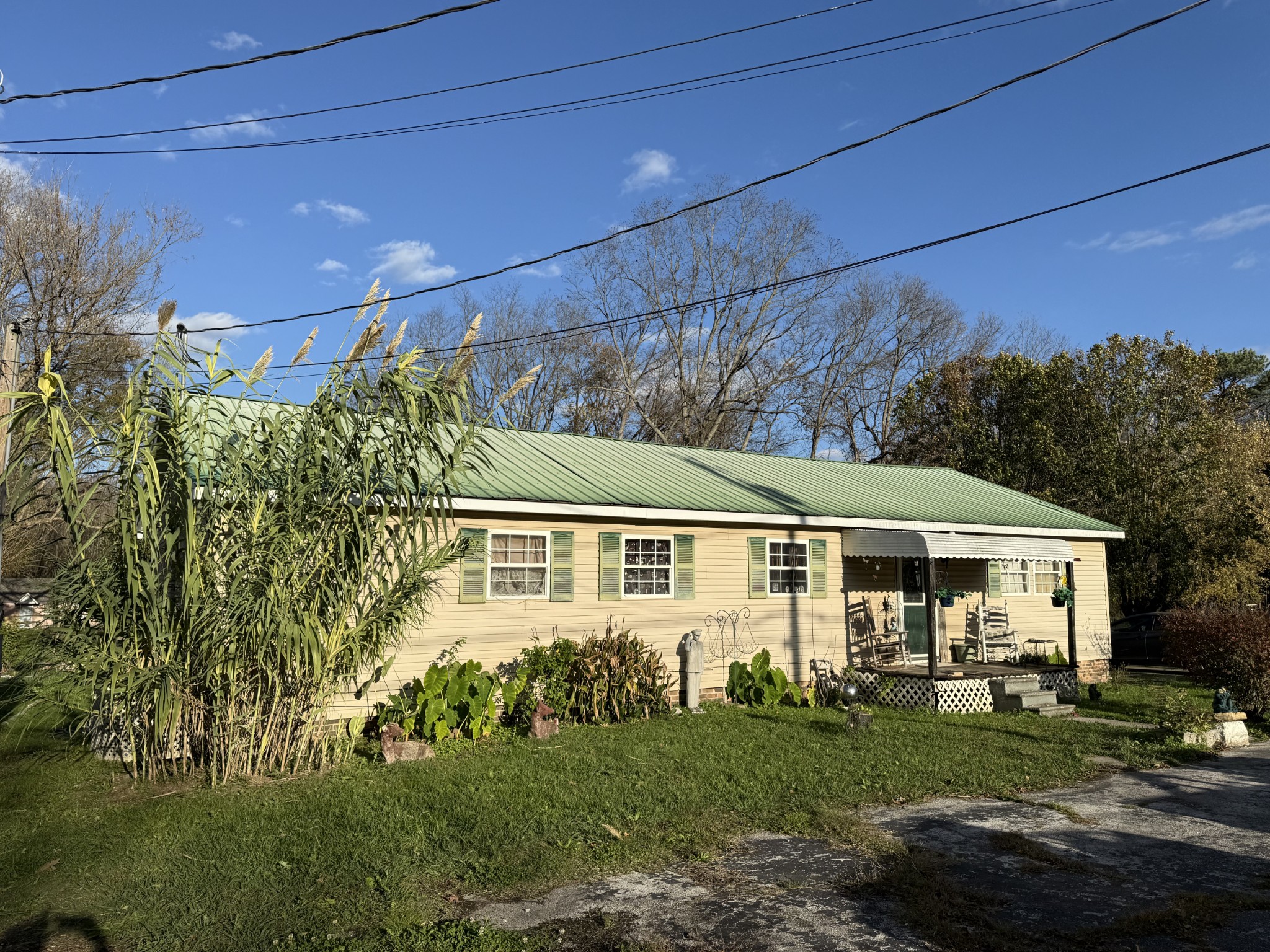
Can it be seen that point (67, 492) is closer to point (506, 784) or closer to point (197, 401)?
point (197, 401)

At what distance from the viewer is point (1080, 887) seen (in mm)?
5848

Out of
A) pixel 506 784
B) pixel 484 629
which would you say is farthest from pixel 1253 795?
pixel 484 629

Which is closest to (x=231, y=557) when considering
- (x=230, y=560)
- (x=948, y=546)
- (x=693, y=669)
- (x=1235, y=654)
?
(x=230, y=560)

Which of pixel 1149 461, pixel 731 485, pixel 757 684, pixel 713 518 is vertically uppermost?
pixel 1149 461

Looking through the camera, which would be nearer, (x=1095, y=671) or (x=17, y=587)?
(x=1095, y=671)

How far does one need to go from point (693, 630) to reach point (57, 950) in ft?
32.3

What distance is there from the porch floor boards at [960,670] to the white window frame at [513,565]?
19.0 feet

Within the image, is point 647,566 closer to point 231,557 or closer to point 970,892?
point 231,557

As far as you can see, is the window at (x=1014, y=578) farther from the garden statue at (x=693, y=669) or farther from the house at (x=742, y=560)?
the garden statue at (x=693, y=669)

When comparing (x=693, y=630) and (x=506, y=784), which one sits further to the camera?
(x=693, y=630)

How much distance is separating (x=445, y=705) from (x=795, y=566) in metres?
6.83

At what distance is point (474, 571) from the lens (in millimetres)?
12023

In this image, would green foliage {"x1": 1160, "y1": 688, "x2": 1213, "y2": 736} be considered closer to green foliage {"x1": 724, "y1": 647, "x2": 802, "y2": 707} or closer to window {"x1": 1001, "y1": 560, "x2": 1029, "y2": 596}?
green foliage {"x1": 724, "y1": 647, "x2": 802, "y2": 707}

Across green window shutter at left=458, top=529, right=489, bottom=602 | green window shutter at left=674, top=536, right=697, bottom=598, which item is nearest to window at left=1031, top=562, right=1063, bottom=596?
green window shutter at left=674, top=536, right=697, bottom=598
